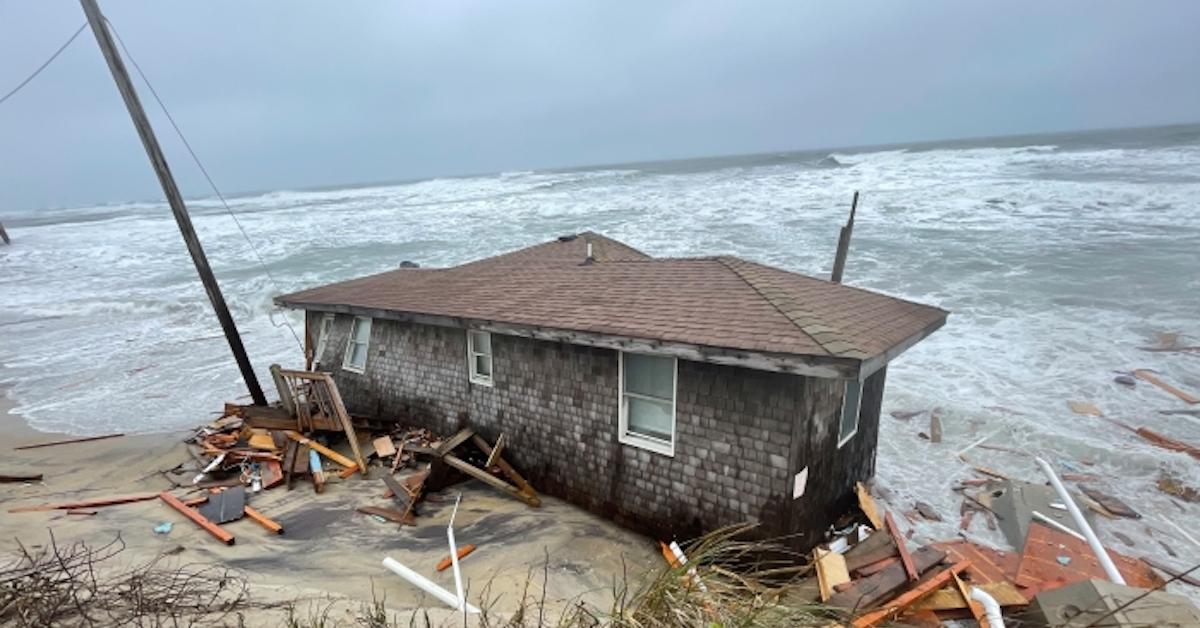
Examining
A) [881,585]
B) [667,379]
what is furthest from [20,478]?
[881,585]

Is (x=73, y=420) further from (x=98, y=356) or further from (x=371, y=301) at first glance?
(x=371, y=301)

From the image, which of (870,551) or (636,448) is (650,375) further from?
(870,551)

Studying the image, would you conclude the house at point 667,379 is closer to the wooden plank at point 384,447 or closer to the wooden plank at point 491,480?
the wooden plank at point 491,480

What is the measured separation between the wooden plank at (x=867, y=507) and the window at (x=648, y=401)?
308 cm

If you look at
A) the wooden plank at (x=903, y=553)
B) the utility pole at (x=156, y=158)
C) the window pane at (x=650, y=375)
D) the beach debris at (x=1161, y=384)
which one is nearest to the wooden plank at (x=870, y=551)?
the wooden plank at (x=903, y=553)

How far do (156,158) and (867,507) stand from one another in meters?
13.6

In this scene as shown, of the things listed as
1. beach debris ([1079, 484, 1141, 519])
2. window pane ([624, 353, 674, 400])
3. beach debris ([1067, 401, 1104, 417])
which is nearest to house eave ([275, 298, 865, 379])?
window pane ([624, 353, 674, 400])

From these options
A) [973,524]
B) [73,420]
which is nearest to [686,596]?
[973,524]

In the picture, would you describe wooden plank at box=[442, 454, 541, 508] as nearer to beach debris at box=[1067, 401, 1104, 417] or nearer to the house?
the house

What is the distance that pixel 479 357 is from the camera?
31.6ft

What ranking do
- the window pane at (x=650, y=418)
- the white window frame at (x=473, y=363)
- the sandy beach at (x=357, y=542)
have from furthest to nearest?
1. the white window frame at (x=473, y=363)
2. the window pane at (x=650, y=418)
3. the sandy beach at (x=357, y=542)

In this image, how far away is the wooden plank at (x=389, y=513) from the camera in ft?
27.1

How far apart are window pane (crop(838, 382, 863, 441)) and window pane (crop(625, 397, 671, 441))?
2.29m

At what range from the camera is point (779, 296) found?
24.4 ft
